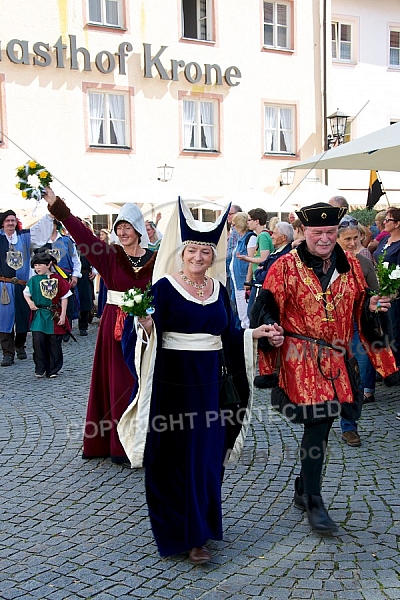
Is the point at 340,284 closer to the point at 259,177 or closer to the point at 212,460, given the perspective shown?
the point at 212,460

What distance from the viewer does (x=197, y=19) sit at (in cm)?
1948

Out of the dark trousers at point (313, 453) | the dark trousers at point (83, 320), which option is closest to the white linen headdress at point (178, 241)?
the dark trousers at point (313, 453)

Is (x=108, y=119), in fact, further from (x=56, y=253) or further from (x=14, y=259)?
(x=14, y=259)

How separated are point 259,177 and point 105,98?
505 cm

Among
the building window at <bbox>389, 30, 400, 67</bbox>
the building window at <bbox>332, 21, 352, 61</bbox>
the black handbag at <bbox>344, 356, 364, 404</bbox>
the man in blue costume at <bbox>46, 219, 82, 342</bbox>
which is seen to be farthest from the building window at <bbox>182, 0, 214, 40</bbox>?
the black handbag at <bbox>344, 356, 364, 404</bbox>

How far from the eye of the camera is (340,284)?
4098mm

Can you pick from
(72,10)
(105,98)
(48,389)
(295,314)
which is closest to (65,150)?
(105,98)

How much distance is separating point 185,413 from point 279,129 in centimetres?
1829

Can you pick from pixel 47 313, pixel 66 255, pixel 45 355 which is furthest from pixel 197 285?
pixel 66 255

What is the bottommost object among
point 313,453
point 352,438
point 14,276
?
point 352,438

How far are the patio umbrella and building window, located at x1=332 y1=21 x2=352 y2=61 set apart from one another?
14.9m

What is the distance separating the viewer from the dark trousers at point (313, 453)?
4.07 metres

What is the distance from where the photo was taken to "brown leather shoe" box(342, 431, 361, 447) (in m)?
5.72

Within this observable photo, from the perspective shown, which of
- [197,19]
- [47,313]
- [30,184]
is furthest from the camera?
[197,19]
